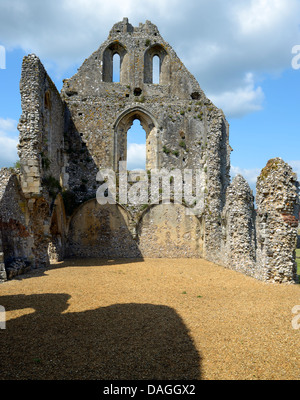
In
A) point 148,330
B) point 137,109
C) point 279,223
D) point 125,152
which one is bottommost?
point 148,330

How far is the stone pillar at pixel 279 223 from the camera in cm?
802

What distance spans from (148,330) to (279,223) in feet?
16.3

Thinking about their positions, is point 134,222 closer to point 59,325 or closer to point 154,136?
point 154,136

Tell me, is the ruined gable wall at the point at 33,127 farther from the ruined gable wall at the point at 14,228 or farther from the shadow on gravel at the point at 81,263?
the shadow on gravel at the point at 81,263

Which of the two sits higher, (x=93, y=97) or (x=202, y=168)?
(x=93, y=97)

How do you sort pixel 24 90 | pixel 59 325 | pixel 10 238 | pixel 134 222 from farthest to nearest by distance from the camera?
pixel 134 222, pixel 24 90, pixel 10 238, pixel 59 325

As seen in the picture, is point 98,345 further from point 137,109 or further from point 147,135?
point 137,109

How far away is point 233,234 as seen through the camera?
10.5 meters

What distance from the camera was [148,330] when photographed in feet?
16.0

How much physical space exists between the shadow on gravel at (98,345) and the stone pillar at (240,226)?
4.84m

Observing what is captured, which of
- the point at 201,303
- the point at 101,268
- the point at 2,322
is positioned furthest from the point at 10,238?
the point at 201,303

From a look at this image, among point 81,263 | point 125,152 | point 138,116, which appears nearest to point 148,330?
point 81,263

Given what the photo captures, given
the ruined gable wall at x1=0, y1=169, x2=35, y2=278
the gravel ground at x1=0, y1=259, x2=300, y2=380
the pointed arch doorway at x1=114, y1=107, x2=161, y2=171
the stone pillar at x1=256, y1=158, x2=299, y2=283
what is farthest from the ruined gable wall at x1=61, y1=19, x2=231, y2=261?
the gravel ground at x1=0, y1=259, x2=300, y2=380

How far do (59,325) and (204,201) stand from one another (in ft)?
32.2
